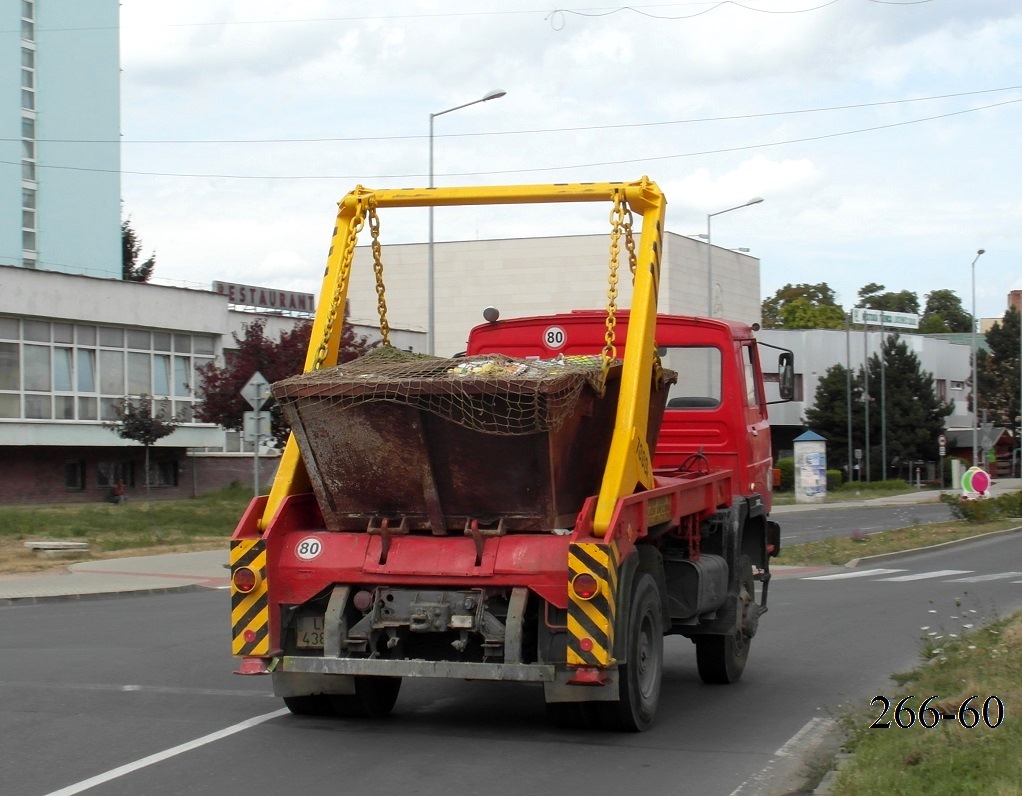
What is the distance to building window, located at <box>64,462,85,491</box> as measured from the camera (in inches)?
1570

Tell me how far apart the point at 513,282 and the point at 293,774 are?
60201mm

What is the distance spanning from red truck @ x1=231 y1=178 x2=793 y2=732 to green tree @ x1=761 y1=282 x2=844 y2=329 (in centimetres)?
10616

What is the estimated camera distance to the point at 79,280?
39281 millimetres

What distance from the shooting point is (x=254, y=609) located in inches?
307

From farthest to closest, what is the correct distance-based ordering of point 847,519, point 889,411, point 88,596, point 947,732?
point 889,411, point 847,519, point 88,596, point 947,732

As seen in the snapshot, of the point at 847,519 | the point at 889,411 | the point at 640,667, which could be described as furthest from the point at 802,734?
the point at 889,411

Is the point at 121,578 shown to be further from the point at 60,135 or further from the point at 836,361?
the point at 836,361

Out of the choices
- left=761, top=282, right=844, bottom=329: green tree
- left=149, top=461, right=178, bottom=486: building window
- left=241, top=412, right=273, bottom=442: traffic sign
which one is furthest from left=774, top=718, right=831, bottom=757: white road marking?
left=761, top=282, right=844, bottom=329: green tree

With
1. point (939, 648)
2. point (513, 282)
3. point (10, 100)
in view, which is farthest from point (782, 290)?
point (939, 648)

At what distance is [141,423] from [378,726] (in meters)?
29.8

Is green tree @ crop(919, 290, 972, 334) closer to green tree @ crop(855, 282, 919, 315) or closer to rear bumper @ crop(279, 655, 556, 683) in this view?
green tree @ crop(855, 282, 919, 315)

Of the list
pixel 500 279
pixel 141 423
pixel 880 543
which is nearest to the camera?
pixel 880 543

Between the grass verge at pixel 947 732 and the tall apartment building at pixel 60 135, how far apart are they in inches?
1799

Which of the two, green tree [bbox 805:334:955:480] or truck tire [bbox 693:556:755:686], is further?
green tree [bbox 805:334:955:480]
